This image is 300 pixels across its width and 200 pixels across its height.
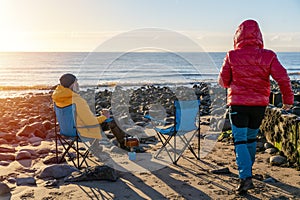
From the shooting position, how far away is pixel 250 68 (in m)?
4.29

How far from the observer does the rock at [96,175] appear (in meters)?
4.98

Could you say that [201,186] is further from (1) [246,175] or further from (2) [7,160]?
(2) [7,160]

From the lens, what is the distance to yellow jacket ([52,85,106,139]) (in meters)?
5.44

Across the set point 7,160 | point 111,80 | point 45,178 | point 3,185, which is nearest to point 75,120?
point 45,178

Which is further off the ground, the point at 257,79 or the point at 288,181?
the point at 257,79

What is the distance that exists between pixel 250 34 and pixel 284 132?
2.04 m

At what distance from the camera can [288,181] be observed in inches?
189

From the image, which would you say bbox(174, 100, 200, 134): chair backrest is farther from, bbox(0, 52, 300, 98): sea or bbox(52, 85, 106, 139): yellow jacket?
bbox(0, 52, 300, 98): sea

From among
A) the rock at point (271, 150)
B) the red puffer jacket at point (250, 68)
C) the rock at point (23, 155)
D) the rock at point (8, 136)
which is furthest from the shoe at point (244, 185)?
the rock at point (8, 136)

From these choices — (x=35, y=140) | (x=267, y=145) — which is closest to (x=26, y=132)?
(x=35, y=140)

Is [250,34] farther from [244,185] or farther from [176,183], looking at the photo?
[176,183]

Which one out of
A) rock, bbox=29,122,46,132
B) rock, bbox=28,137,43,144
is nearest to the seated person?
rock, bbox=28,137,43,144

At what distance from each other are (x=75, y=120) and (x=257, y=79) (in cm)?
243

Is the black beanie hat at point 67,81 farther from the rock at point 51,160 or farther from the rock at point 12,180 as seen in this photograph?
the rock at point 12,180
